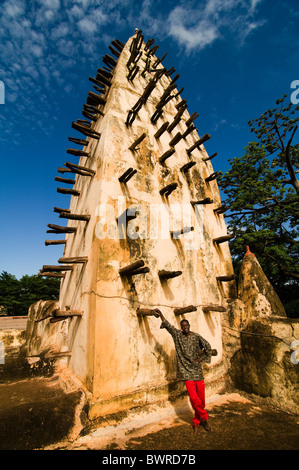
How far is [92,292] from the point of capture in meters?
4.18

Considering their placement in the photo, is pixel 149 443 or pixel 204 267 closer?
pixel 149 443

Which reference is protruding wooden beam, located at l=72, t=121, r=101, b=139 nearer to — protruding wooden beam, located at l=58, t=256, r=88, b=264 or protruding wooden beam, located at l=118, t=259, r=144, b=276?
protruding wooden beam, located at l=58, t=256, r=88, b=264

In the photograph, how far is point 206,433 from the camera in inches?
143

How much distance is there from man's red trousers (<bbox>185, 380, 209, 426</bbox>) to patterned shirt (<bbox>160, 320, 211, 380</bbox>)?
0.11m

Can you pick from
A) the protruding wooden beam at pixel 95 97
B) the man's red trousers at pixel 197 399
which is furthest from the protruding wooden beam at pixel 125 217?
the protruding wooden beam at pixel 95 97

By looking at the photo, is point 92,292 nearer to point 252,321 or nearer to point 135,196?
point 135,196

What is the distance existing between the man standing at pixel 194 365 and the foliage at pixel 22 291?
30.6 metres

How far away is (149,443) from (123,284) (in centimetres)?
245

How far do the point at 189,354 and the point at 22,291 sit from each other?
32948 mm

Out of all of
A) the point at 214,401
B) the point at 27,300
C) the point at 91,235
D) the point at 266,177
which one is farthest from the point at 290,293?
the point at 27,300

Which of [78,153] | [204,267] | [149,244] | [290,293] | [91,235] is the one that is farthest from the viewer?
[290,293]

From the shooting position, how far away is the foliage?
28.9m

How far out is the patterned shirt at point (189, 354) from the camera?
3986 mm

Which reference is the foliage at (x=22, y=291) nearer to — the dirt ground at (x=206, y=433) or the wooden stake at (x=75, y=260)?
the wooden stake at (x=75, y=260)
